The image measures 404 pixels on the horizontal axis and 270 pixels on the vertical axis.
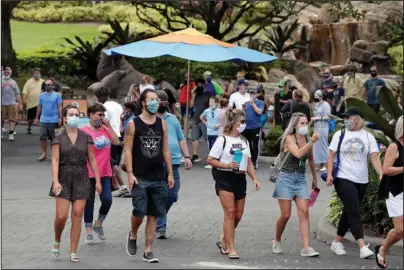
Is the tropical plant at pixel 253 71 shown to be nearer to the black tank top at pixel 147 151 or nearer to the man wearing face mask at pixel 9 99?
the man wearing face mask at pixel 9 99

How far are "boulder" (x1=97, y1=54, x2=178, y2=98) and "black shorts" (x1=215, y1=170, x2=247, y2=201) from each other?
17.3 metres

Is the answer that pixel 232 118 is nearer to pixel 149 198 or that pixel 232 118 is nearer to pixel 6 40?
pixel 149 198

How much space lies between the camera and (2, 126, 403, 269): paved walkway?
10.5 meters

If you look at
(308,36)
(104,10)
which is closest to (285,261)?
(308,36)

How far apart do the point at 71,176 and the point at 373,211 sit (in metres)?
3.63

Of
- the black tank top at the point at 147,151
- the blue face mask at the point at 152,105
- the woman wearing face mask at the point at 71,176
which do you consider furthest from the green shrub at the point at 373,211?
the woman wearing face mask at the point at 71,176

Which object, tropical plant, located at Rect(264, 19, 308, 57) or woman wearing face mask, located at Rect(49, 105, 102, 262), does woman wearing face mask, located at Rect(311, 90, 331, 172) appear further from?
tropical plant, located at Rect(264, 19, 308, 57)

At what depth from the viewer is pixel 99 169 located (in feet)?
38.3

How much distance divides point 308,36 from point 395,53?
385 centimetres

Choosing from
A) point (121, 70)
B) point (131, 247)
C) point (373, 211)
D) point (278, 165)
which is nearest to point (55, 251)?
point (131, 247)

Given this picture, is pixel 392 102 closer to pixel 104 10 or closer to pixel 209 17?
pixel 209 17

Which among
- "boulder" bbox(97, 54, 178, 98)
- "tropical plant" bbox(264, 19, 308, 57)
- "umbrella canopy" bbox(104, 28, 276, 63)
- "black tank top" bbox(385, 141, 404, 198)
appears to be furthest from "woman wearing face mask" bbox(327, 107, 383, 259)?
"tropical plant" bbox(264, 19, 308, 57)

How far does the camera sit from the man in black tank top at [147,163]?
415 inches

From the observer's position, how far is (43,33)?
47.3 m
